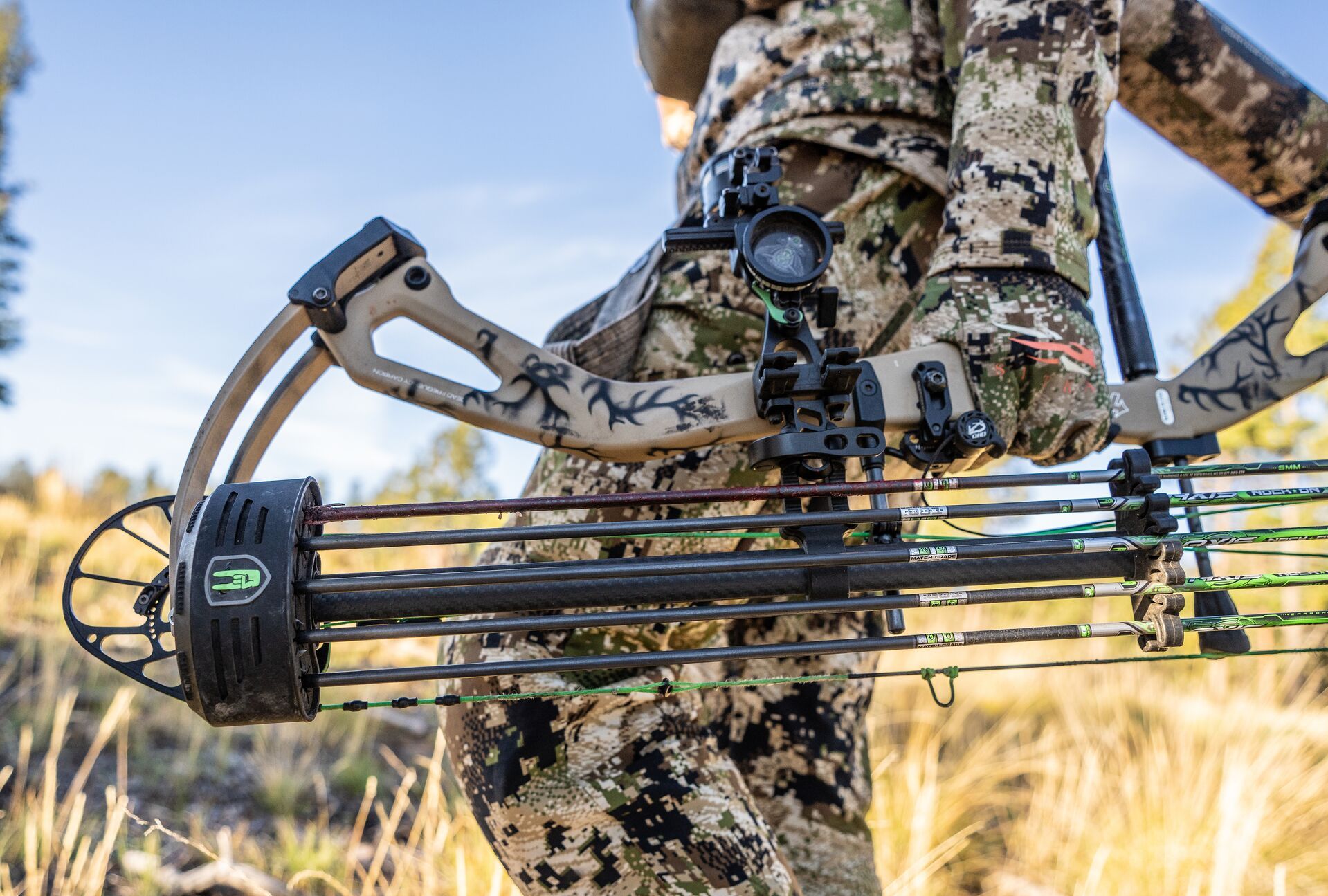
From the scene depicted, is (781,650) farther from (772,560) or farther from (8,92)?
(8,92)

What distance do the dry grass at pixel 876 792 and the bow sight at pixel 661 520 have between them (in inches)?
36.3

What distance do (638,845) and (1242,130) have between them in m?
1.82

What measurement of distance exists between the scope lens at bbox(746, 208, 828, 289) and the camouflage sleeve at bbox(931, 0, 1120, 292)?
0.21 metres

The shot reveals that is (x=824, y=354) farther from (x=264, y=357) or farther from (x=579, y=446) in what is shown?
(x=264, y=357)

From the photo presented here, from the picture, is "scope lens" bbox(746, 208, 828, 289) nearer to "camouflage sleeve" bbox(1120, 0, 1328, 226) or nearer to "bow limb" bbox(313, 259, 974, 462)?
"bow limb" bbox(313, 259, 974, 462)

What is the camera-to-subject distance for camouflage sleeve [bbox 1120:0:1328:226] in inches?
68.9

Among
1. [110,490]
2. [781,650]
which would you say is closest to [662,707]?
[781,650]

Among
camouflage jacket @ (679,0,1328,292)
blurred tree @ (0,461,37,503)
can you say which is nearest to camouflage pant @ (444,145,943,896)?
camouflage jacket @ (679,0,1328,292)

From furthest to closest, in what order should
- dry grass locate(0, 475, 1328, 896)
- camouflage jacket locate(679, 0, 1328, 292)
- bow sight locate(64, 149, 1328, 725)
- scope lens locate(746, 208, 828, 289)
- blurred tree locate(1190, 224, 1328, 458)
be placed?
Result: blurred tree locate(1190, 224, 1328, 458), dry grass locate(0, 475, 1328, 896), camouflage jacket locate(679, 0, 1328, 292), scope lens locate(746, 208, 828, 289), bow sight locate(64, 149, 1328, 725)

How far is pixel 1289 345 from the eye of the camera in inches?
290

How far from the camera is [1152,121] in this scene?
1.90 m

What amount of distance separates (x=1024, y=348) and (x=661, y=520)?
1.79ft

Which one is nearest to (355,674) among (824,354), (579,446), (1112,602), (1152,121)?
(579,446)

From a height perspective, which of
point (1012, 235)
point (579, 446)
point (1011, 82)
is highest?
point (1011, 82)
